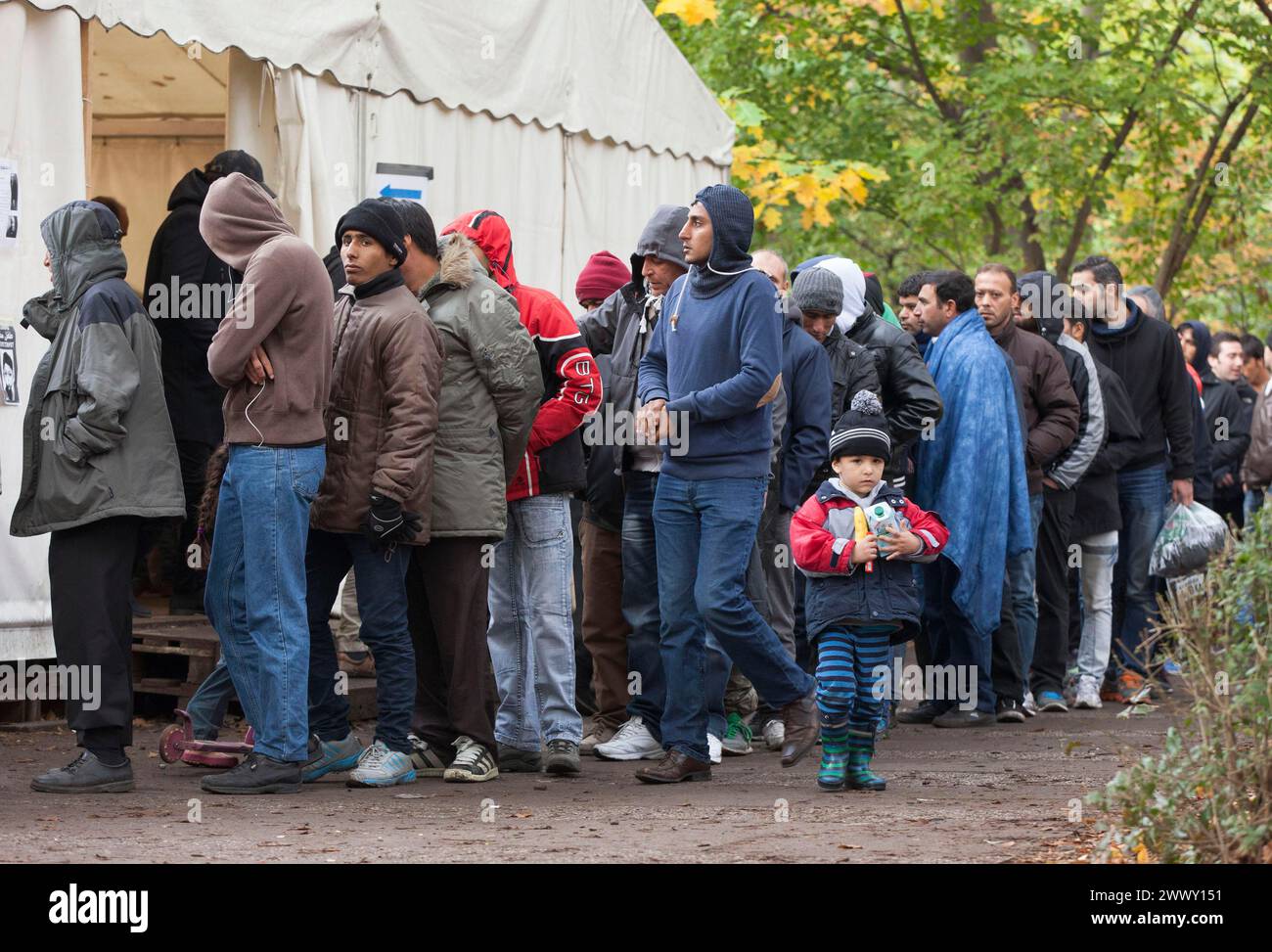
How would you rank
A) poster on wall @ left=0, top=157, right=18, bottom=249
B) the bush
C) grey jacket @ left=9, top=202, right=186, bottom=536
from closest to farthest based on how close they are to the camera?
the bush
grey jacket @ left=9, top=202, right=186, bottom=536
poster on wall @ left=0, top=157, right=18, bottom=249

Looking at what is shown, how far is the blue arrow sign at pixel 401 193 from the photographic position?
994 cm

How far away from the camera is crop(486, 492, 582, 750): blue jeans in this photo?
766cm

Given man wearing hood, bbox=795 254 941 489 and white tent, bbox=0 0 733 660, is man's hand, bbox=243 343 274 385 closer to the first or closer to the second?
white tent, bbox=0 0 733 660

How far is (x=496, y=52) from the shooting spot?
10.5 metres

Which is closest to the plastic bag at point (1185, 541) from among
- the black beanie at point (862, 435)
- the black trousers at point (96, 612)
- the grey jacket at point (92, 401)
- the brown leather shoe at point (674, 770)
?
the black beanie at point (862, 435)

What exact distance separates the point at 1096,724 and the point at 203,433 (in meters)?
4.75

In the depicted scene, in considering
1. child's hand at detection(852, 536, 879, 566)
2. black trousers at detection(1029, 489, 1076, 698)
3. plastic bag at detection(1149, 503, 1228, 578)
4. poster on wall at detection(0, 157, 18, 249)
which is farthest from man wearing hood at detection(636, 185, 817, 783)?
plastic bag at detection(1149, 503, 1228, 578)

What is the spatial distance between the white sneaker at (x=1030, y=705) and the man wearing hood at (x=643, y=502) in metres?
2.55

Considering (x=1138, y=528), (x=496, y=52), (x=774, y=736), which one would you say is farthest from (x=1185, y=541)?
(x=496, y=52)

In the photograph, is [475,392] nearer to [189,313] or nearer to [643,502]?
[643,502]

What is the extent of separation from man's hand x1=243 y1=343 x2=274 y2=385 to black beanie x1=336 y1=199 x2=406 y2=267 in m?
0.62

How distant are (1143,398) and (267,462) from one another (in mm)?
6013
